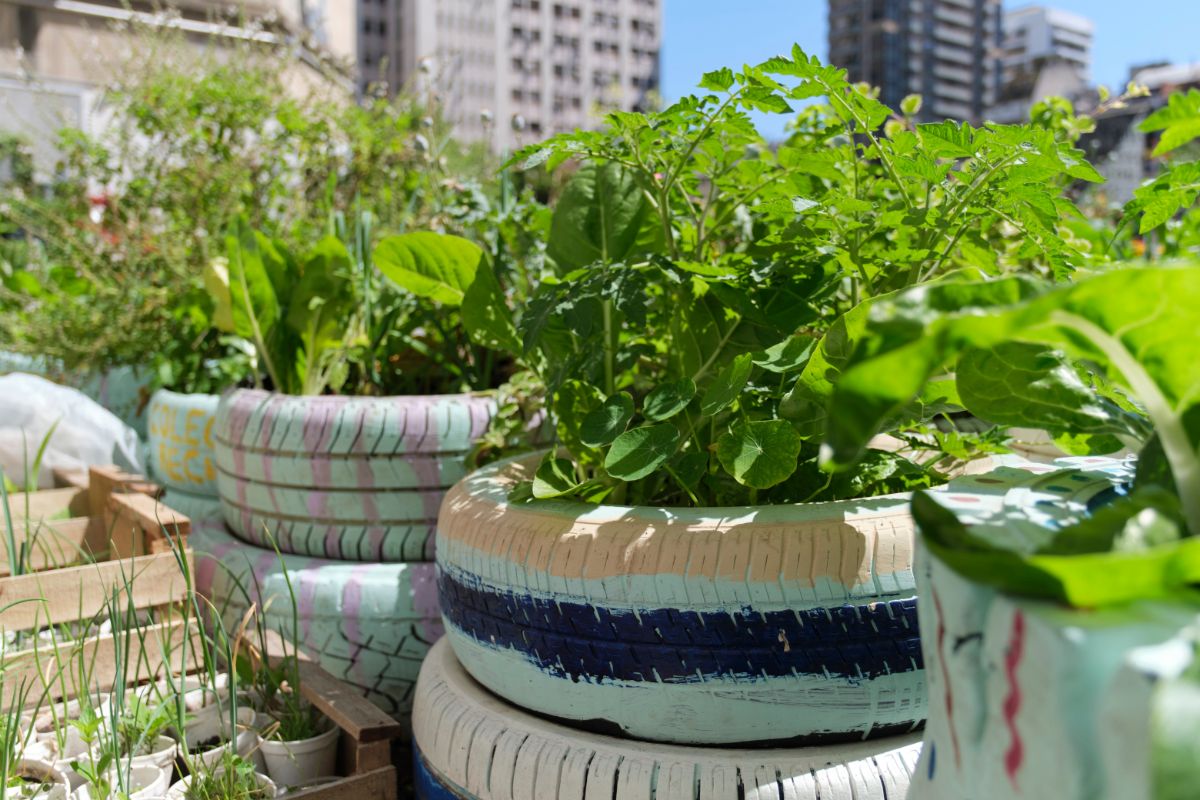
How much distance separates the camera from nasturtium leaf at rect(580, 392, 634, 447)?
3.60 ft

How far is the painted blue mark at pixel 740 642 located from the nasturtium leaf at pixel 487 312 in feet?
1.73

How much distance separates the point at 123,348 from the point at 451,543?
2235mm

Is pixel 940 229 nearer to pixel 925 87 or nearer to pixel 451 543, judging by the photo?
pixel 451 543

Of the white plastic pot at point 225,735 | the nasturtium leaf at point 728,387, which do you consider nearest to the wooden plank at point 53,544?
the white plastic pot at point 225,735

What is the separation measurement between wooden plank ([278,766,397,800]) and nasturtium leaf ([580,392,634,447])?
0.53m

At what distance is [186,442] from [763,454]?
168cm

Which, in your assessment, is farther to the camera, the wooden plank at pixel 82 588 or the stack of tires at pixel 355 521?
the stack of tires at pixel 355 521

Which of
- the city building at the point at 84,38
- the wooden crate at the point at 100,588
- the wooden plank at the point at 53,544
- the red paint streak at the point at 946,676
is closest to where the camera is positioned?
the red paint streak at the point at 946,676

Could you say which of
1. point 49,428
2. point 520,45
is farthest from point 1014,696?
point 520,45

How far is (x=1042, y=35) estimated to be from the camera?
293 ft

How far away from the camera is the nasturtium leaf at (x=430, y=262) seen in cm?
147

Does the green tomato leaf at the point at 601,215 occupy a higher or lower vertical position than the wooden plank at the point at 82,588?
higher

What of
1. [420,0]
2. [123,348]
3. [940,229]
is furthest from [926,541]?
[420,0]

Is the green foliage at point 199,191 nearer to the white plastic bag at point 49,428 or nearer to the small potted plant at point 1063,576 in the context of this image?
the white plastic bag at point 49,428
